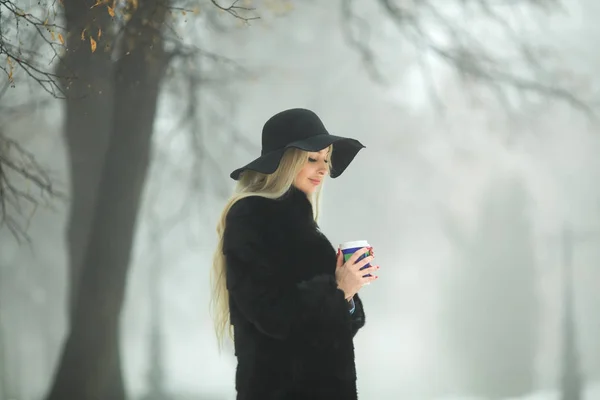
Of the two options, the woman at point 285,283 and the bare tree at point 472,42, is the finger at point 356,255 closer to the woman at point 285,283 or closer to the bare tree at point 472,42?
the woman at point 285,283

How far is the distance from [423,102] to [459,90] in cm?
28

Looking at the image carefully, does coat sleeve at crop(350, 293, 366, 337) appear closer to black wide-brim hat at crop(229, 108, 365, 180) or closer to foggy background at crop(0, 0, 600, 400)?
black wide-brim hat at crop(229, 108, 365, 180)

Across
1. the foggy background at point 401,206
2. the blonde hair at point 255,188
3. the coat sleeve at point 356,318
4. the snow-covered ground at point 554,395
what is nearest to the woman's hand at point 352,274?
the coat sleeve at point 356,318

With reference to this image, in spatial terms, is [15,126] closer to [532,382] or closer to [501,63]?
[501,63]

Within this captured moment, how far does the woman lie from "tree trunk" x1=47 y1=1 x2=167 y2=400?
2809 mm

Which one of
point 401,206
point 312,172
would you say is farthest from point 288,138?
point 401,206

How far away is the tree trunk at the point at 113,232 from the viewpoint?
15.5 ft

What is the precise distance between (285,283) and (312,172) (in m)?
0.36

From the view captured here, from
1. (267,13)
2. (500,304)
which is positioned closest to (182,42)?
(267,13)

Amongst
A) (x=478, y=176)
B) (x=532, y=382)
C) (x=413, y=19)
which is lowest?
(x=532, y=382)

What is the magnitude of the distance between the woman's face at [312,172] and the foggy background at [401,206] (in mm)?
3225

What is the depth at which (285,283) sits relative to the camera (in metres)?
1.96

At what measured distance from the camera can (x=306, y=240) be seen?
6.72ft

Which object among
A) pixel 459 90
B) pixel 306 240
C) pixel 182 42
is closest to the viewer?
pixel 306 240
